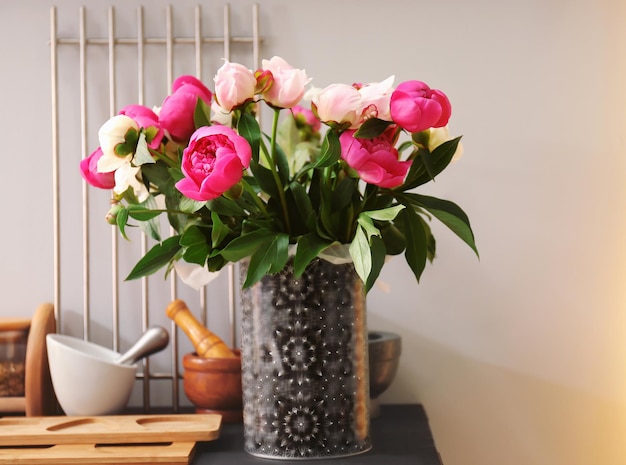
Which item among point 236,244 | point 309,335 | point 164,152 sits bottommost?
point 309,335

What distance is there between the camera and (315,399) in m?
0.86

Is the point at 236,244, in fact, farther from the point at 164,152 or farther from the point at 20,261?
the point at 20,261

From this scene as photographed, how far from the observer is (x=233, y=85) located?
0.78 metres

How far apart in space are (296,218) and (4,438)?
437 millimetres

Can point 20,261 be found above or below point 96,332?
above

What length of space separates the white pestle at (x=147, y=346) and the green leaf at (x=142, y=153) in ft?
1.15

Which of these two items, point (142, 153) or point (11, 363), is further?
point (11, 363)

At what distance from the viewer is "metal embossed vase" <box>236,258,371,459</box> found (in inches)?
33.9

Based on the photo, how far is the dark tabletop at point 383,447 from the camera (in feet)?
2.85

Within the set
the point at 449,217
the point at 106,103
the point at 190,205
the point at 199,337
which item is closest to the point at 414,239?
the point at 449,217

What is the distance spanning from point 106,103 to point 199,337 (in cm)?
43

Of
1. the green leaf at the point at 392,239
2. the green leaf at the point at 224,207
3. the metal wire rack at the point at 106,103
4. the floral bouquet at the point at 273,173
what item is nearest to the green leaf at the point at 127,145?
the floral bouquet at the point at 273,173

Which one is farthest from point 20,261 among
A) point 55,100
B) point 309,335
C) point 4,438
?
point 309,335

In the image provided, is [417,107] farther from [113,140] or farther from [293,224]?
[113,140]
